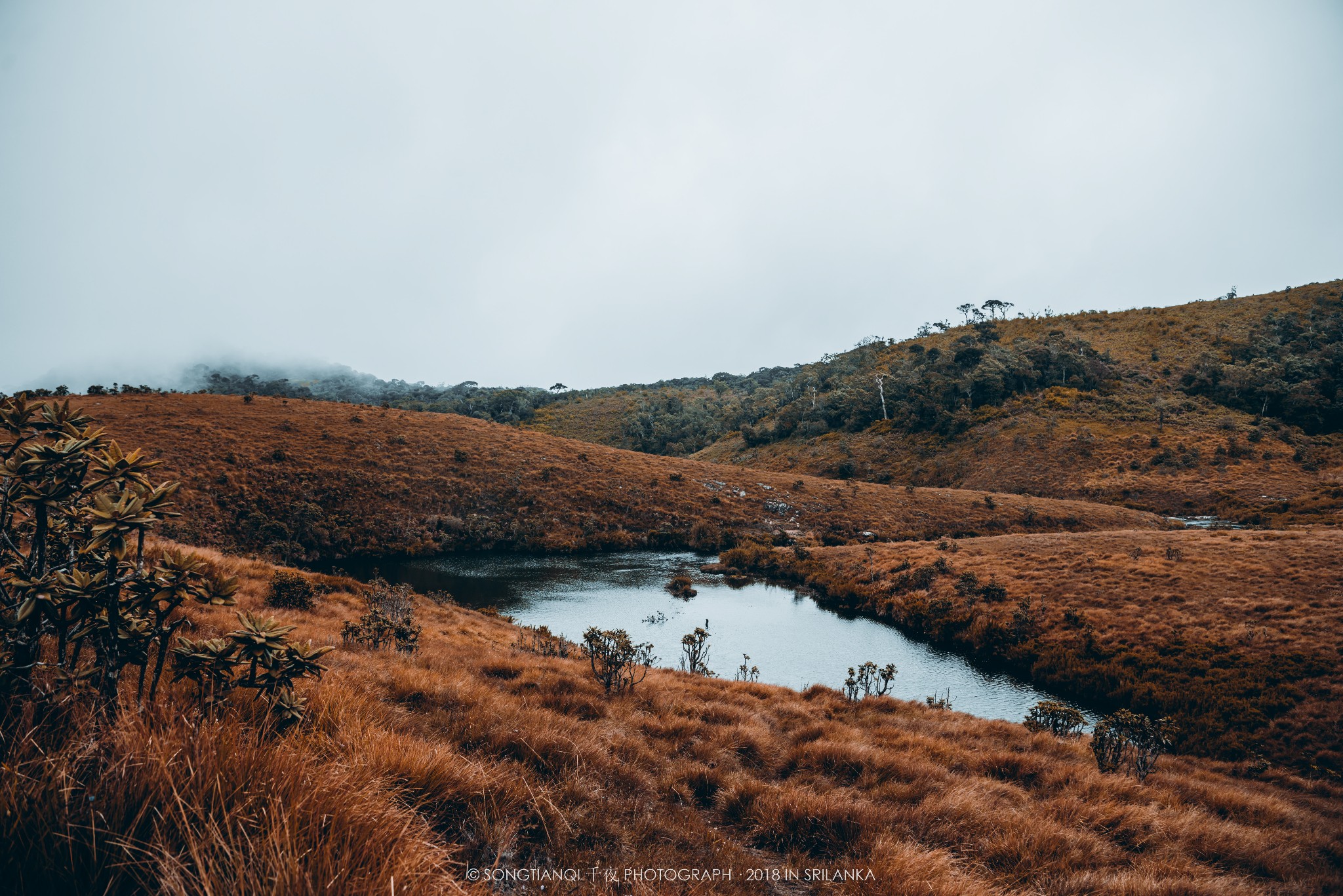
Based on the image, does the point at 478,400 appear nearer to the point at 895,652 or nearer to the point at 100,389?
the point at 100,389

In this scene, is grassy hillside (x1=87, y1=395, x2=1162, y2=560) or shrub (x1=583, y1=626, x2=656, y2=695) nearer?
shrub (x1=583, y1=626, x2=656, y2=695)

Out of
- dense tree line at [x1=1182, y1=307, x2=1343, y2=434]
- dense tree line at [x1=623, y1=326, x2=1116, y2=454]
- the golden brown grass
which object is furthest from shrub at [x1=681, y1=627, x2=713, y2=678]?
dense tree line at [x1=1182, y1=307, x2=1343, y2=434]

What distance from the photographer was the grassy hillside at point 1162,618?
484 inches

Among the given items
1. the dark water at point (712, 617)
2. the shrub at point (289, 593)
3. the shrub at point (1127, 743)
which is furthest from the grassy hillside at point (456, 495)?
the shrub at point (1127, 743)

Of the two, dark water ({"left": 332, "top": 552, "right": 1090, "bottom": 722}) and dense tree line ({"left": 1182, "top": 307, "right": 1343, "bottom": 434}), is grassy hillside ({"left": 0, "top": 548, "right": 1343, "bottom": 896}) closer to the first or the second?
dark water ({"left": 332, "top": 552, "right": 1090, "bottom": 722})

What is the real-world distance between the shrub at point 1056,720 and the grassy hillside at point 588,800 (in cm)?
128

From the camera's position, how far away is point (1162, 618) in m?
17.2

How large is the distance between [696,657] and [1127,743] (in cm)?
950

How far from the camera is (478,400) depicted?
105438 millimetres

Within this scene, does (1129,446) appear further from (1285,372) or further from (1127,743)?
(1127,743)

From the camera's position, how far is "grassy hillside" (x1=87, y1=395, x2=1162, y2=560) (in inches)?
1229

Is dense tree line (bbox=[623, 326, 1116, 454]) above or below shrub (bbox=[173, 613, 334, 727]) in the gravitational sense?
above

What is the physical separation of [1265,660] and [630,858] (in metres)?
19.3

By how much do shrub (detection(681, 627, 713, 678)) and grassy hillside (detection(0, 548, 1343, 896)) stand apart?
4697mm
